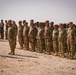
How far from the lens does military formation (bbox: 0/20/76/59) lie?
14.7m

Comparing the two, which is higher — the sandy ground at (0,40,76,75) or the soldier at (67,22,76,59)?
the soldier at (67,22,76,59)

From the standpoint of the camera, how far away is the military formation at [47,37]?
48.4ft

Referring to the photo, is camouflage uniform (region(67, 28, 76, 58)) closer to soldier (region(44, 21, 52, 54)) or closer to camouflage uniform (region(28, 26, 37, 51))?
soldier (region(44, 21, 52, 54))

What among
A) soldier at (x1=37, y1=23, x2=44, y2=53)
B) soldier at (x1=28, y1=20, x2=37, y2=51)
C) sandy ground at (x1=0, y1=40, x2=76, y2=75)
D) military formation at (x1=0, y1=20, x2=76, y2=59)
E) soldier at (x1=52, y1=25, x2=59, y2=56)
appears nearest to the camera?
sandy ground at (x1=0, y1=40, x2=76, y2=75)

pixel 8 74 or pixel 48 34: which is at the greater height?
pixel 48 34

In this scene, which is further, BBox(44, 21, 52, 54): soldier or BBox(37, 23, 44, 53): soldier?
BBox(37, 23, 44, 53): soldier

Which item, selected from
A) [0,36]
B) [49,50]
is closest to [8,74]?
[49,50]

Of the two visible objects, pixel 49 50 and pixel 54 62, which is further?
pixel 49 50

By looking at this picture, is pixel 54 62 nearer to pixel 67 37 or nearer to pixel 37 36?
pixel 67 37

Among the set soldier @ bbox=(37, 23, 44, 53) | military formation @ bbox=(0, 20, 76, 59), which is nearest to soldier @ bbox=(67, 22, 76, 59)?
military formation @ bbox=(0, 20, 76, 59)

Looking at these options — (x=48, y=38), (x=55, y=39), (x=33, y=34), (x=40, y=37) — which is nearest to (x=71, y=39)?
(x=55, y=39)

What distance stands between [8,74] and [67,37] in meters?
5.74

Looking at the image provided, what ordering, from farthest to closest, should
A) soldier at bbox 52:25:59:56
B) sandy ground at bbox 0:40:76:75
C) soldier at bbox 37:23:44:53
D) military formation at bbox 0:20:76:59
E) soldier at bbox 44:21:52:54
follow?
soldier at bbox 37:23:44:53, soldier at bbox 44:21:52:54, soldier at bbox 52:25:59:56, military formation at bbox 0:20:76:59, sandy ground at bbox 0:40:76:75

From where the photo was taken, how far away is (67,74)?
10.7 meters
